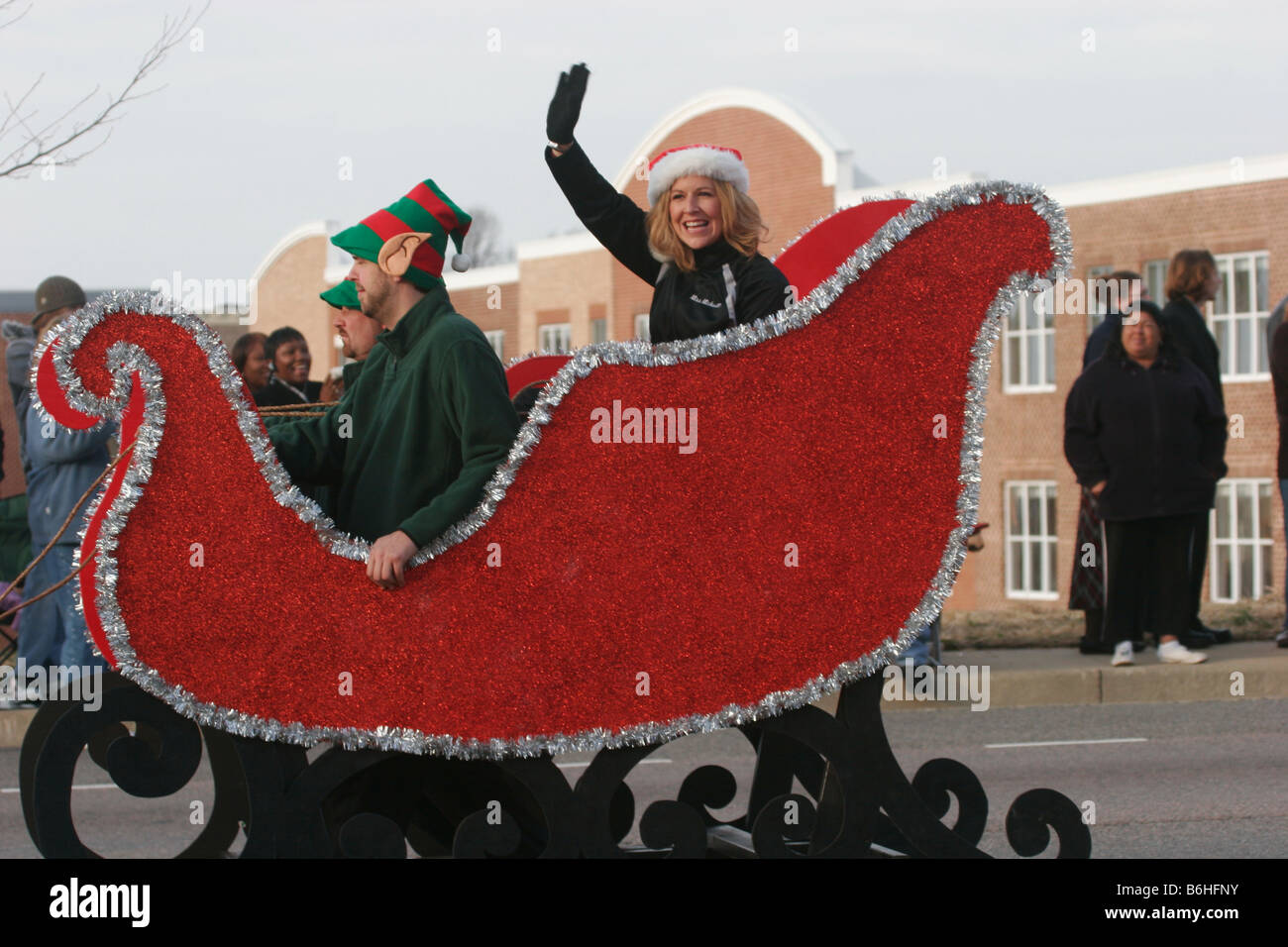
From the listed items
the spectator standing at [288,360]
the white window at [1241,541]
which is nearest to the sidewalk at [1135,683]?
the spectator standing at [288,360]

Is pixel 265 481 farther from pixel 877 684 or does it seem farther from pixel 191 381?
pixel 877 684

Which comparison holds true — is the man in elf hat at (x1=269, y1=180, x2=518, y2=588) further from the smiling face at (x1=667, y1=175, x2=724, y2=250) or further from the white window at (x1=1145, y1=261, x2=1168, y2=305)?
the white window at (x1=1145, y1=261, x2=1168, y2=305)

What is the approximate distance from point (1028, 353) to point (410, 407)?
1131 inches

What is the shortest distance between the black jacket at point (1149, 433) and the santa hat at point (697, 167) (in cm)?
512

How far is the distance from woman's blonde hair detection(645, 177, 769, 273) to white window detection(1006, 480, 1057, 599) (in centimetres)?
2770

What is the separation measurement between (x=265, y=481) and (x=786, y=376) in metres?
1.12

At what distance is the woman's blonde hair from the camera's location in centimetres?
390

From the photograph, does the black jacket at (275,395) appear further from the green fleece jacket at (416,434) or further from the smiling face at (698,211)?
the smiling face at (698,211)

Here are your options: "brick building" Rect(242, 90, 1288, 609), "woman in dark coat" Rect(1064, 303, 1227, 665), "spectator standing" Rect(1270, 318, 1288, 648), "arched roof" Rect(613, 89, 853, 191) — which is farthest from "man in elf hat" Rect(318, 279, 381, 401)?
"arched roof" Rect(613, 89, 853, 191)

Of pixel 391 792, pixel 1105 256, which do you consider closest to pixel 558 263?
pixel 1105 256

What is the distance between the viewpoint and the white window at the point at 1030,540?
3080cm

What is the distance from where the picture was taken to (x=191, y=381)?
3391mm

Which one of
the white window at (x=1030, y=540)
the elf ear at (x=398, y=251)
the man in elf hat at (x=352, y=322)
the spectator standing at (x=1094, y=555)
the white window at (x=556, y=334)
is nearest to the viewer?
the elf ear at (x=398, y=251)
